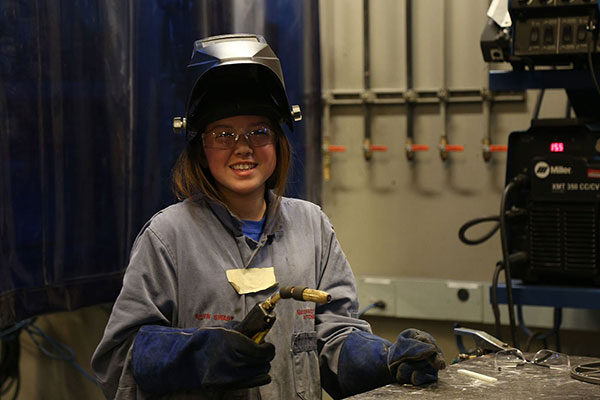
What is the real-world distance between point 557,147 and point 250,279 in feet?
3.33

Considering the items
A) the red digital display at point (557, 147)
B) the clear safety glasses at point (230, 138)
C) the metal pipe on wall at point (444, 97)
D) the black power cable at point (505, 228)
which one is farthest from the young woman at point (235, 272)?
the metal pipe on wall at point (444, 97)

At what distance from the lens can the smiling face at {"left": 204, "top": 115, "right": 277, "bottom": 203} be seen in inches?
54.3

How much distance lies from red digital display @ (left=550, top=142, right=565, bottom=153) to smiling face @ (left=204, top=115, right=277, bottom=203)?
3.00ft

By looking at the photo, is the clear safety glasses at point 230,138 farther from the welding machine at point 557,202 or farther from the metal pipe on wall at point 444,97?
the metal pipe on wall at point 444,97

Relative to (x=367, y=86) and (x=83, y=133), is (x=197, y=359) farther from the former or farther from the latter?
(x=367, y=86)

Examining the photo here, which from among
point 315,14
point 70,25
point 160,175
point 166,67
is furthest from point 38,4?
point 315,14

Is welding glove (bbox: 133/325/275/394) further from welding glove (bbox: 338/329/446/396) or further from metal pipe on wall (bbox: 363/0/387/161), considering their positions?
metal pipe on wall (bbox: 363/0/387/161)

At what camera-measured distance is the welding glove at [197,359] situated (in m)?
1.14

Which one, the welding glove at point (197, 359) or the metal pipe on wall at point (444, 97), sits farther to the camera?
the metal pipe on wall at point (444, 97)

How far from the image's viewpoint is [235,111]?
136cm

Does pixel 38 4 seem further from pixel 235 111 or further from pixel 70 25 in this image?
pixel 235 111

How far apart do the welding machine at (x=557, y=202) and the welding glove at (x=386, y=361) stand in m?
0.77

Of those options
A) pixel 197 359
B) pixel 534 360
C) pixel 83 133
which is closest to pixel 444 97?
pixel 83 133

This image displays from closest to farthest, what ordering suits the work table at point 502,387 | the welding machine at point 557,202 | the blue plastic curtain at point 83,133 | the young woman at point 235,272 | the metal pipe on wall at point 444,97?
the work table at point 502,387 → the young woman at point 235,272 → the blue plastic curtain at point 83,133 → the welding machine at point 557,202 → the metal pipe on wall at point 444,97
